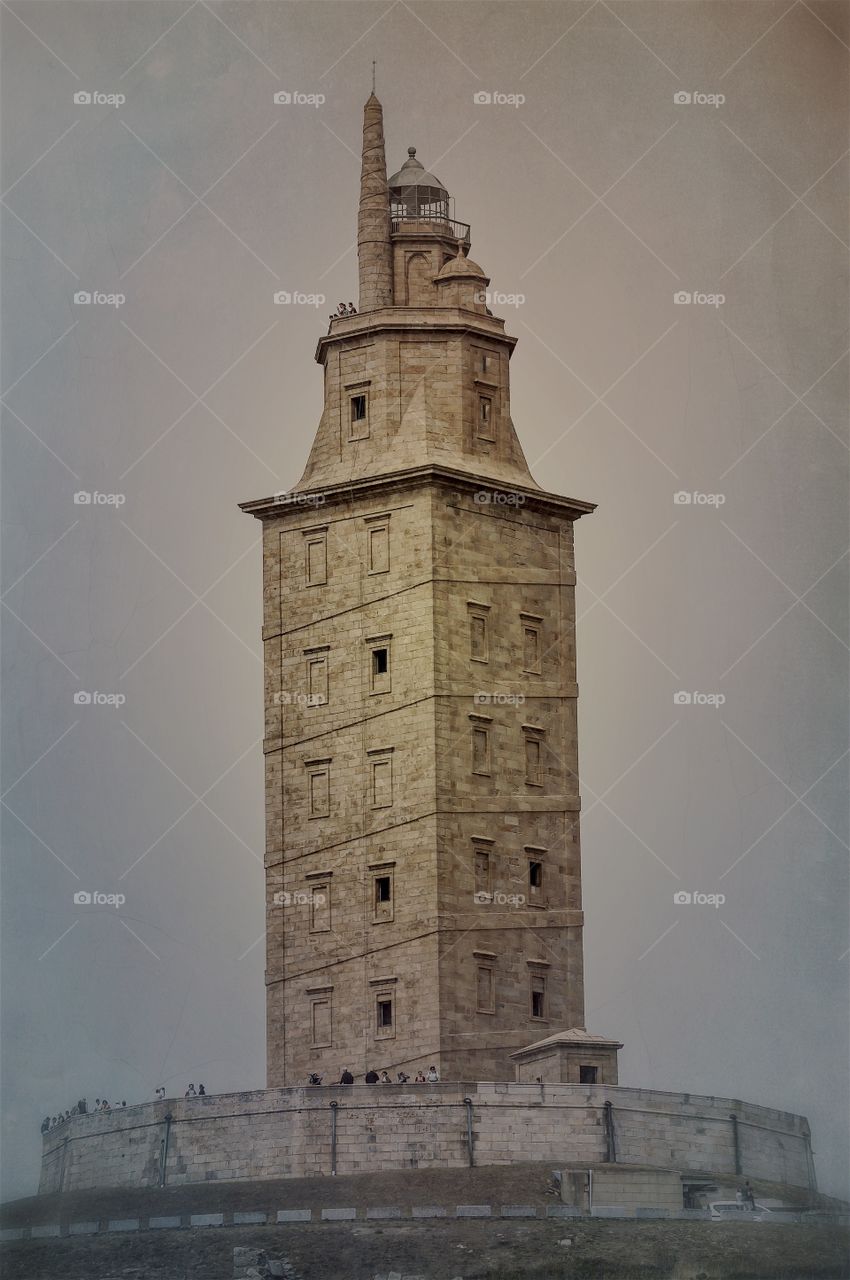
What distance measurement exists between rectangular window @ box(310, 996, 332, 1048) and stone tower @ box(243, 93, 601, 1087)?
4 centimetres

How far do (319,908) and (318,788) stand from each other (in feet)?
6.88

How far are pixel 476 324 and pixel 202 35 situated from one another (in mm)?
7729

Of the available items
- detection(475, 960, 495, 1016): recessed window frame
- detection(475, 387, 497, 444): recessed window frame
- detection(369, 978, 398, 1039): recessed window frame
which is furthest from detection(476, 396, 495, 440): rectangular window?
detection(369, 978, 398, 1039): recessed window frame

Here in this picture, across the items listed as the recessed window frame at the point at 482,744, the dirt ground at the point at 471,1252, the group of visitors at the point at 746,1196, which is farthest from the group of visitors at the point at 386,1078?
the group of visitors at the point at 746,1196

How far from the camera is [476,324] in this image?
68.1 m

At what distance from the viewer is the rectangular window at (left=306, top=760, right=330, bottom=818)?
67.1m

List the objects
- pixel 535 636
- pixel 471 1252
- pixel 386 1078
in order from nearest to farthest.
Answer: pixel 471 1252 → pixel 386 1078 → pixel 535 636

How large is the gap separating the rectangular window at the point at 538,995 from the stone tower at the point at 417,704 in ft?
0.12

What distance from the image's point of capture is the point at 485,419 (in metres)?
68.4

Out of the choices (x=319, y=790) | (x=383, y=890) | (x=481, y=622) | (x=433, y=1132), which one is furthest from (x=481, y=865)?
(x=433, y=1132)

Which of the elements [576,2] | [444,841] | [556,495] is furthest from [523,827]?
[576,2]

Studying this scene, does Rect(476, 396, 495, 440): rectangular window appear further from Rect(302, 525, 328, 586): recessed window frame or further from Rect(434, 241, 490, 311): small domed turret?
Rect(302, 525, 328, 586): recessed window frame

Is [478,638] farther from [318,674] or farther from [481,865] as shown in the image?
[481,865]

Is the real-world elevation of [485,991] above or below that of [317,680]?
below
